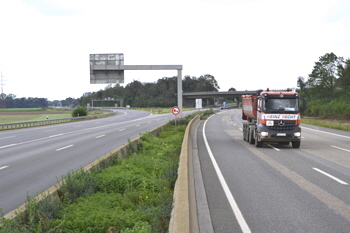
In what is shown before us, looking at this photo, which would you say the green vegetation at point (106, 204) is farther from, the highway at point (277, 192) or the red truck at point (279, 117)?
the red truck at point (279, 117)

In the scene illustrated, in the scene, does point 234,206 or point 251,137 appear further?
point 251,137

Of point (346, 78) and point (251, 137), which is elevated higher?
point (346, 78)

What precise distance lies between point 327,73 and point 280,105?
235ft

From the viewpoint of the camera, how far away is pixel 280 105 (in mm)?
20094

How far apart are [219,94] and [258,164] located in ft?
322

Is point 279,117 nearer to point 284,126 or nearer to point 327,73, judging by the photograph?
point 284,126

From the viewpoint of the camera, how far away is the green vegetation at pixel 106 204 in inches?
239

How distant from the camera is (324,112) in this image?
59375 millimetres

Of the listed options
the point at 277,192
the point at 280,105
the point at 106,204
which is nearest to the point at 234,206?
the point at 277,192

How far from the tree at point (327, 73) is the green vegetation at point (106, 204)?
8094 centimetres

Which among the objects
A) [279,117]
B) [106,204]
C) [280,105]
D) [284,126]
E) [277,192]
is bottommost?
[277,192]

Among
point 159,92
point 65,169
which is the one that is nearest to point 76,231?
point 65,169

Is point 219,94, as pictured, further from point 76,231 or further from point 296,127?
point 76,231

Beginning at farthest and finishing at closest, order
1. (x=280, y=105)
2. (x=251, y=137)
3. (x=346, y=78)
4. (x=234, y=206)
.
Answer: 1. (x=346, y=78)
2. (x=251, y=137)
3. (x=280, y=105)
4. (x=234, y=206)
